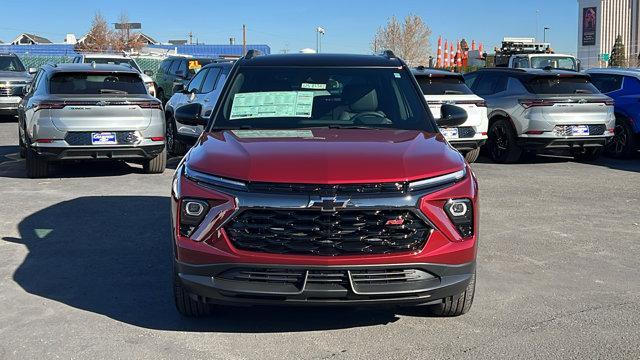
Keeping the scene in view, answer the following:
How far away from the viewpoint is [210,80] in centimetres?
1241

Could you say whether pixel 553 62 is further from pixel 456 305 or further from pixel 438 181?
pixel 438 181

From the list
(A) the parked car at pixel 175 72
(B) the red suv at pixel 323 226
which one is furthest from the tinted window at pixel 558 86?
(A) the parked car at pixel 175 72

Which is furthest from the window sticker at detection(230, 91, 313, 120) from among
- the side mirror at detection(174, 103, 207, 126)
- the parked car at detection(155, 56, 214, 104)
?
the parked car at detection(155, 56, 214, 104)

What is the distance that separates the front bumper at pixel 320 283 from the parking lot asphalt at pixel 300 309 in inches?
14.0

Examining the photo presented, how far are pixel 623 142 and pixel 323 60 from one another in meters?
9.33

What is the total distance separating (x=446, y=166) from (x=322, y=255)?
37.1 inches

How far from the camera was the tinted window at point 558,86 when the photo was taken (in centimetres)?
1230

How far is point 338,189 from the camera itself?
13.0 feet

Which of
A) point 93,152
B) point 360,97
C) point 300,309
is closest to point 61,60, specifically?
point 93,152

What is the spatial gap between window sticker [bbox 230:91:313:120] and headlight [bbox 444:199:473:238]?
1590 mm

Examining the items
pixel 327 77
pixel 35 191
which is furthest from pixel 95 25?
pixel 327 77

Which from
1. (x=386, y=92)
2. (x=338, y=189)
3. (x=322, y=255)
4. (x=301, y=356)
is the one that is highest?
(x=386, y=92)

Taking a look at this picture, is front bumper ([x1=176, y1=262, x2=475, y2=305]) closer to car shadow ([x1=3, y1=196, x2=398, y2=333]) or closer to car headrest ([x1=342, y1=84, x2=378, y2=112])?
car shadow ([x1=3, y1=196, x2=398, y2=333])

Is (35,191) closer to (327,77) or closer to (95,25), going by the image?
(327,77)
